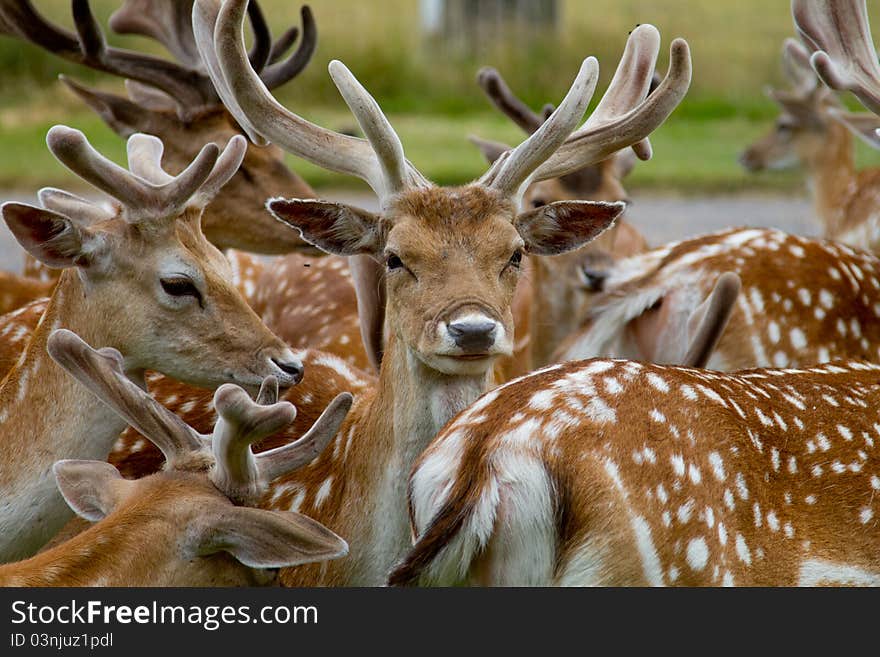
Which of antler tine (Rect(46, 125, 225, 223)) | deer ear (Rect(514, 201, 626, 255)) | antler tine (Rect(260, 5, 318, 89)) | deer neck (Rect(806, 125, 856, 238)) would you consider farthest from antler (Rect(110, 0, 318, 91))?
deer neck (Rect(806, 125, 856, 238))

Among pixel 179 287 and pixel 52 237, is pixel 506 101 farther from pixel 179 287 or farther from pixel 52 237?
pixel 52 237

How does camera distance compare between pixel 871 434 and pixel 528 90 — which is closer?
pixel 871 434

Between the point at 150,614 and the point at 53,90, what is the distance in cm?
1383

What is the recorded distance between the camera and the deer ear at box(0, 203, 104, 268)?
3646mm

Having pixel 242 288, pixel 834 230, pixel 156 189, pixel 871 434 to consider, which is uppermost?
pixel 834 230

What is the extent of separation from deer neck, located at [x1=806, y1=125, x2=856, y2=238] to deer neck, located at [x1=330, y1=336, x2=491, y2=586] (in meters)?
6.75

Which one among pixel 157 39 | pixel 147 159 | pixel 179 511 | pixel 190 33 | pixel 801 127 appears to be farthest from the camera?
pixel 801 127

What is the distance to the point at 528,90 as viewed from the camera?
16.6 metres

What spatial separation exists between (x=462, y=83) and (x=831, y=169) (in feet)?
25.0

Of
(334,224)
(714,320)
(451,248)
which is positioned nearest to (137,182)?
(334,224)

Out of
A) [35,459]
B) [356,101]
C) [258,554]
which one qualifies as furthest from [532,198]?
[258,554]

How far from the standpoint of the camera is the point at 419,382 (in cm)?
360

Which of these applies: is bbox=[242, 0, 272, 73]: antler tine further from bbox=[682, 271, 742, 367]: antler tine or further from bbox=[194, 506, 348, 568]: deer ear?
bbox=[194, 506, 348, 568]: deer ear

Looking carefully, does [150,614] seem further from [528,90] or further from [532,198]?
[528,90]
